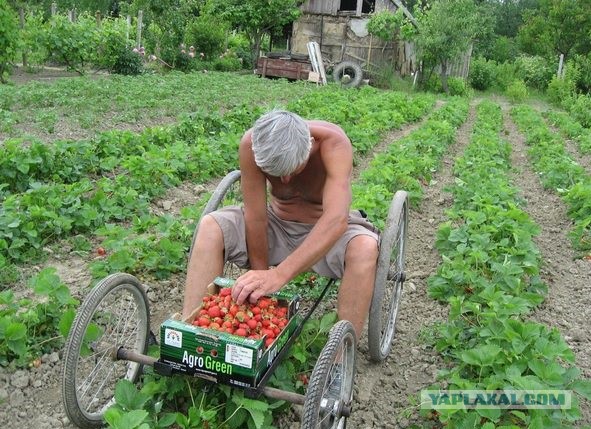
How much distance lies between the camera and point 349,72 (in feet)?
81.6

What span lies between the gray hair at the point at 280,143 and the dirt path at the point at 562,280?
78.0 inches

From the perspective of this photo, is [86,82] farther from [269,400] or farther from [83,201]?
[269,400]

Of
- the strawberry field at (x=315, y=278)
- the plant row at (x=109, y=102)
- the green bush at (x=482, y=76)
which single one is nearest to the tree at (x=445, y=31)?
the green bush at (x=482, y=76)

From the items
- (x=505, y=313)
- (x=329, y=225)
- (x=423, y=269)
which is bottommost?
(x=423, y=269)

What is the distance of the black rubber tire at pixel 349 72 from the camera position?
78.3 ft

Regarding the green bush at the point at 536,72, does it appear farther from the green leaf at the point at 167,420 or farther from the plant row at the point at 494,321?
the green leaf at the point at 167,420

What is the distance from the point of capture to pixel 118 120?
1002 cm

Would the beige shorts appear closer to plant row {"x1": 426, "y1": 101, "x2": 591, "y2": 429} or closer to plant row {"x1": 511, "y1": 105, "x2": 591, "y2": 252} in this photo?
plant row {"x1": 426, "y1": 101, "x2": 591, "y2": 429}

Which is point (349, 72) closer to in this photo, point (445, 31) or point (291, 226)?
point (445, 31)

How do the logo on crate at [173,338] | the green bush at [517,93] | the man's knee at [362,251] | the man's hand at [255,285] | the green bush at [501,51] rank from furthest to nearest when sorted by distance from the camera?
the green bush at [501,51] → the green bush at [517,93] → the man's knee at [362,251] → the man's hand at [255,285] → the logo on crate at [173,338]

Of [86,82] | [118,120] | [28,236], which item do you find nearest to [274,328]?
[28,236]

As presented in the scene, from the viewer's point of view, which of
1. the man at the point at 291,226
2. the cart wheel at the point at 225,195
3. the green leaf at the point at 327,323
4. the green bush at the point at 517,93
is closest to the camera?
the man at the point at 291,226

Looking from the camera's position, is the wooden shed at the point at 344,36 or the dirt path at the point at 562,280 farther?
the wooden shed at the point at 344,36

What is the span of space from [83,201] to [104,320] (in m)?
2.22
